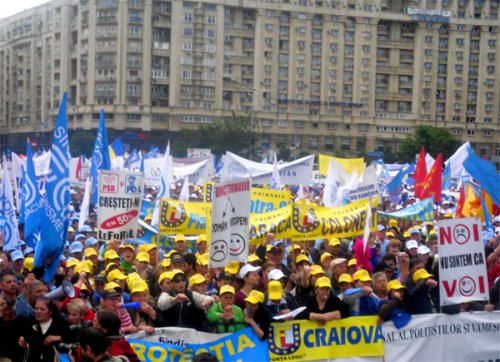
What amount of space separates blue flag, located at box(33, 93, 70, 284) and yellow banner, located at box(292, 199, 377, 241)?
3.46m

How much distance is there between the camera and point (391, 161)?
78875 mm

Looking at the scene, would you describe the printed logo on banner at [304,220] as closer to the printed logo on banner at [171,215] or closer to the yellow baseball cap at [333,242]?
the yellow baseball cap at [333,242]

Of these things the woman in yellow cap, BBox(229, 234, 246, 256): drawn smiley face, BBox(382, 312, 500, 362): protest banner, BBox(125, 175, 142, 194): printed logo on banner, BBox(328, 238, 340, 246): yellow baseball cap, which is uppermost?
BBox(125, 175, 142, 194): printed logo on banner

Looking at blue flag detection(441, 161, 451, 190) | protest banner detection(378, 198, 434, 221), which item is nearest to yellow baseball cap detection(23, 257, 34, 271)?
protest banner detection(378, 198, 434, 221)

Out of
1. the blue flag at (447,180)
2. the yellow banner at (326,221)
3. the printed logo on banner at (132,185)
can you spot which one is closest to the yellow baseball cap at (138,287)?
Answer: the yellow banner at (326,221)

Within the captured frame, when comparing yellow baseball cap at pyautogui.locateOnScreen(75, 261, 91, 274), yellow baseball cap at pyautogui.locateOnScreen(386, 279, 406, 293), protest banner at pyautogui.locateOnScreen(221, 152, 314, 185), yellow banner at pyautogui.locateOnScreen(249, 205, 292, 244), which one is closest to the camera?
yellow baseball cap at pyautogui.locateOnScreen(386, 279, 406, 293)

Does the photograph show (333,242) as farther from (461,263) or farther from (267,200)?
(461,263)

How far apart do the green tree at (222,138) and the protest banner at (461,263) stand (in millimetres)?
63210

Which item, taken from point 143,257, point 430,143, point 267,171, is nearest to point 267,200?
point 143,257

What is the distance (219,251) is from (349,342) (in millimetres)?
1773

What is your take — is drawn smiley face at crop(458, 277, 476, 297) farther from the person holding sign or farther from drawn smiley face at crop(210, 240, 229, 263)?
drawn smiley face at crop(210, 240, 229, 263)

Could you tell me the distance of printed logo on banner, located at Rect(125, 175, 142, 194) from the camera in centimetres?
1325

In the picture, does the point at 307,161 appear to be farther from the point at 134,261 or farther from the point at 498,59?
the point at 498,59

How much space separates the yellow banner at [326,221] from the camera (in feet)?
39.3
